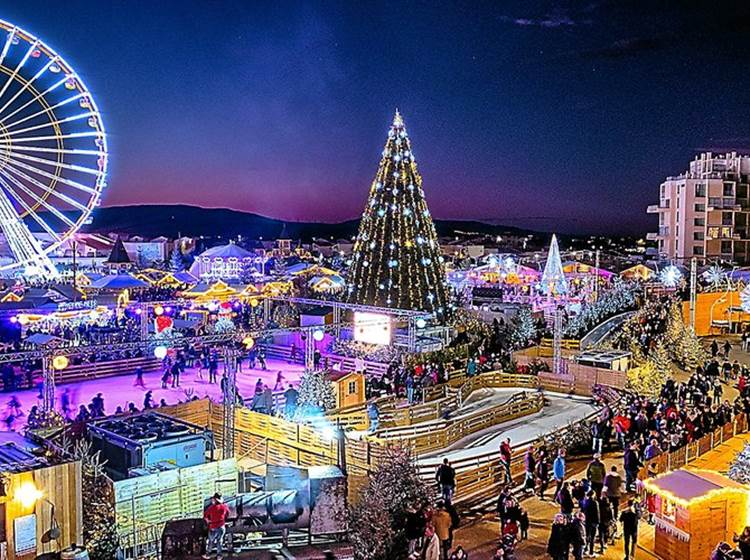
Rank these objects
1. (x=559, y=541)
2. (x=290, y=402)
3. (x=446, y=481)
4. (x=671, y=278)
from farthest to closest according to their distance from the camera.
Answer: (x=671, y=278) < (x=290, y=402) < (x=446, y=481) < (x=559, y=541)

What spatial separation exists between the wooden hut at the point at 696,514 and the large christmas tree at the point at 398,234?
16.0 m

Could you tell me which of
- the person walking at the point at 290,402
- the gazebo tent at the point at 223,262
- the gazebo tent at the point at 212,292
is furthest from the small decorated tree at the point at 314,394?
the gazebo tent at the point at 223,262

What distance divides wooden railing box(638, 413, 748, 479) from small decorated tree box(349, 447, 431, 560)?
4.60 metres

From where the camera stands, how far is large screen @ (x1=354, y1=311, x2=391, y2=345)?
75.8 feet

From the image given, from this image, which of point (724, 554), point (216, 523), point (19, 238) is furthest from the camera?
point (19, 238)

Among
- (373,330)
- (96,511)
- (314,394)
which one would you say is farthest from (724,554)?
(373,330)

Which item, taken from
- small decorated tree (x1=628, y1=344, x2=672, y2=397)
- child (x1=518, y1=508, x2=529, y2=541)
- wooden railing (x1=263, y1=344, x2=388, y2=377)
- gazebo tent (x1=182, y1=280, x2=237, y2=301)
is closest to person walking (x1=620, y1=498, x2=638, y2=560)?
child (x1=518, y1=508, x2=529, y2=541)

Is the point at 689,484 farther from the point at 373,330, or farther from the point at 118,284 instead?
the point at 118,284

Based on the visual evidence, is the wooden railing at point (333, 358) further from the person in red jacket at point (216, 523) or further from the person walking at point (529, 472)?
the person in red jacket at point (216, 523)

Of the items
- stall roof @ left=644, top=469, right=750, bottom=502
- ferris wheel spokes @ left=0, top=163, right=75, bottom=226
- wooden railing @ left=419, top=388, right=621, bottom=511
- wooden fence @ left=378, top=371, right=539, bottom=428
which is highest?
ferris wheel spokes @ left=0, top=163, right=75, bottom=226

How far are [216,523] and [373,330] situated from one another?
48.9ft

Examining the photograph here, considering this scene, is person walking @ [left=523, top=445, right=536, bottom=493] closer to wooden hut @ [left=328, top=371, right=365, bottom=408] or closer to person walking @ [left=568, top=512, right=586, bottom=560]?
person walking @ [left=568, top=512, right=586, bottom=560]

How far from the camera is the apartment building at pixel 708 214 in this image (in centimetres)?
5353

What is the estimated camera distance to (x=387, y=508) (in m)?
8.99
